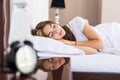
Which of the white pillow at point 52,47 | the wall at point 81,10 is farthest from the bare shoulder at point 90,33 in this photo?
the wall at point 81,10

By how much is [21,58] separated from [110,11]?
283 cm

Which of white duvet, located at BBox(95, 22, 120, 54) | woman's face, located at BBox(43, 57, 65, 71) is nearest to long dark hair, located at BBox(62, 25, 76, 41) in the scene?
white duvet, located at BBox(95, 22, 120, 54)

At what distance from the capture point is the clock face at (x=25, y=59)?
817 millimetres

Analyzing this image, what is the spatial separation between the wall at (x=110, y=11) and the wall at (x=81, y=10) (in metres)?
0.27

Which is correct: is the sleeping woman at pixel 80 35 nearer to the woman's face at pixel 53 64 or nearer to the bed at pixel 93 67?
the bed at pixel 93 67

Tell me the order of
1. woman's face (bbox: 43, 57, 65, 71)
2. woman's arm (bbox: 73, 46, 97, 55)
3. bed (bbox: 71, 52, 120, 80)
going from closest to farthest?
woman's face (bbox: 43, 57, 65, 71)
bed (bbox: 71, 52, 120, 80)
woman's arm (bbox: 73, 46, 97, 55)

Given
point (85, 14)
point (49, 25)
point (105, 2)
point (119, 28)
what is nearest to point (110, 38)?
point (119, 28)

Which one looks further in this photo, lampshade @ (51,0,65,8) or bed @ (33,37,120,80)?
lampshade @ (51,0,65,8)

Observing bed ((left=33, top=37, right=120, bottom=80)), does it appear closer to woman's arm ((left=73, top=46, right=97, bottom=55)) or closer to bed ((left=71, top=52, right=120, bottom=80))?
bed ((left=71, top=52, right=120, bottom=80))

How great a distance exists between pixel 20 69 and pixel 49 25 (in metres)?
0.75

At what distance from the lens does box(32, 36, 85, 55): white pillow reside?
1.40 m

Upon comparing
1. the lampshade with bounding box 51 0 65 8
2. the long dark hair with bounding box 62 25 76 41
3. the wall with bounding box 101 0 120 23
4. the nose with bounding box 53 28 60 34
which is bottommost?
the long dark hair with bounding box 62 25 76 41

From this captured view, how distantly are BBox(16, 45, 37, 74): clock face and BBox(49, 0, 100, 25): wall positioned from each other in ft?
9.81

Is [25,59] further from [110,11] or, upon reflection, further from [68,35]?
[110,11]
